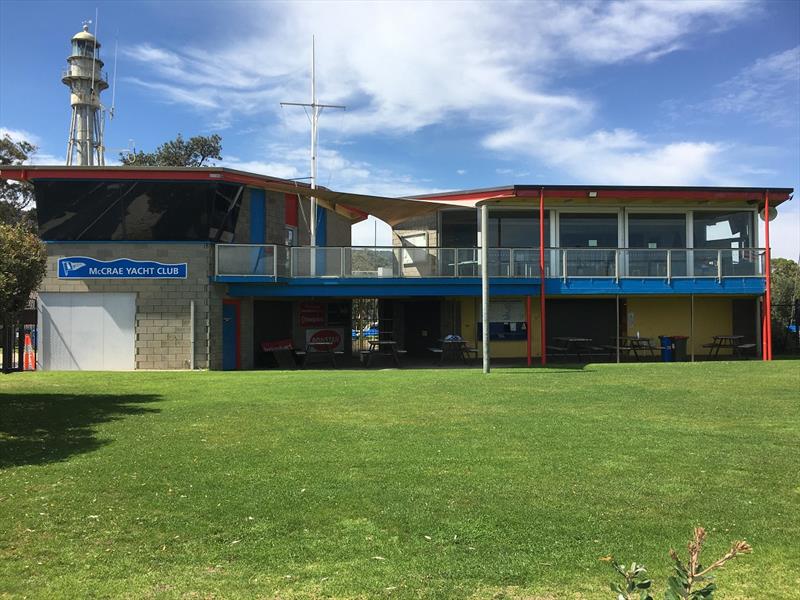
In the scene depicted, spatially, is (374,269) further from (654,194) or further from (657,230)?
(657,230)

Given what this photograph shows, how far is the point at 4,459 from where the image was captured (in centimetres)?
674

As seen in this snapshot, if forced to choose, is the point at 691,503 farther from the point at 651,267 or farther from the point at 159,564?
the point at 651,267

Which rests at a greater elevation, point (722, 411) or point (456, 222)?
point (456, 222)

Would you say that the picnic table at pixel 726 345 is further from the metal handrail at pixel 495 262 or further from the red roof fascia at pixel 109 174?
the red roof fascia at pixel 109 174

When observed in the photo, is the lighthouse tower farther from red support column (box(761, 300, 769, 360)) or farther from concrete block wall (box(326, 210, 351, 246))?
red support column (box(761, 300, 769, 360))

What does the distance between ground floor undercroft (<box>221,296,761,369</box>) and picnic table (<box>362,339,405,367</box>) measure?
17 centimetres

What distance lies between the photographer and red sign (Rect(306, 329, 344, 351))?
2411 centimetres

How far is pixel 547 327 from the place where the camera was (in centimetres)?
2339

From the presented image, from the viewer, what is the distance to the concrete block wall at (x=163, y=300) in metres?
18.7

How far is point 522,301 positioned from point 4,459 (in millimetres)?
18206

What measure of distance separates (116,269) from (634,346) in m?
16.8

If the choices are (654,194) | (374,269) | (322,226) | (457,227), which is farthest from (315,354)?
(654,194)

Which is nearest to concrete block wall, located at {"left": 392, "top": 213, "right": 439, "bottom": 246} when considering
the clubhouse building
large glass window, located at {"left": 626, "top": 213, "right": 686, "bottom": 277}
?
the clubhouse building

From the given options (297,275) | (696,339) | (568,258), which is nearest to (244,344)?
(297,275)
